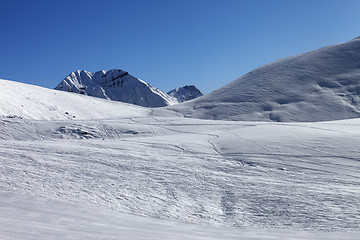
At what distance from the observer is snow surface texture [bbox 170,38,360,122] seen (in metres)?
38.4

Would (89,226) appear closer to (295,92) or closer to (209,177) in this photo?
(209,177)

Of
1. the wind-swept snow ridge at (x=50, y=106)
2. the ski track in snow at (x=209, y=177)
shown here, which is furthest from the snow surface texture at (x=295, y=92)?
the ski track in snow at (x=209, y=177)

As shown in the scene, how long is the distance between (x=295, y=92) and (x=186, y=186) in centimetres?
4100

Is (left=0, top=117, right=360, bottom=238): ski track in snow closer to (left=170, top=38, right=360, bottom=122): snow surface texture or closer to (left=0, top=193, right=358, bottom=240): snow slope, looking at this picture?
(left=0, top=193, right=358, bottom=240): snow slope

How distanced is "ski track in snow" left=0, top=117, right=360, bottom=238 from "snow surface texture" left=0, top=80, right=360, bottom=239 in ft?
0.08

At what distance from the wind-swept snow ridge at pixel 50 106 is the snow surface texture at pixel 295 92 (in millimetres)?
11374

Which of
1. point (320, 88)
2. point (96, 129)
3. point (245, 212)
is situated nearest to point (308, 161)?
point (245, 212)

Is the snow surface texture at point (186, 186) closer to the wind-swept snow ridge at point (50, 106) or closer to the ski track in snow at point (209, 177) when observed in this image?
the ski track in snow at point (209, 177)

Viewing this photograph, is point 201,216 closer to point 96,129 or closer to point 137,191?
point 137,191

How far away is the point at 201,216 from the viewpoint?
6211 millimetres

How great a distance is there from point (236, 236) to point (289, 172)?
493 cm

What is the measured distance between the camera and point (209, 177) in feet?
28.6

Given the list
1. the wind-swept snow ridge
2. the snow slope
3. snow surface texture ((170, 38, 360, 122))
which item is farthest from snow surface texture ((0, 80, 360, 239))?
snow surface texture ((170, 38, 360, 122))

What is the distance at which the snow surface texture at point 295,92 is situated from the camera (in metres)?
38.4
